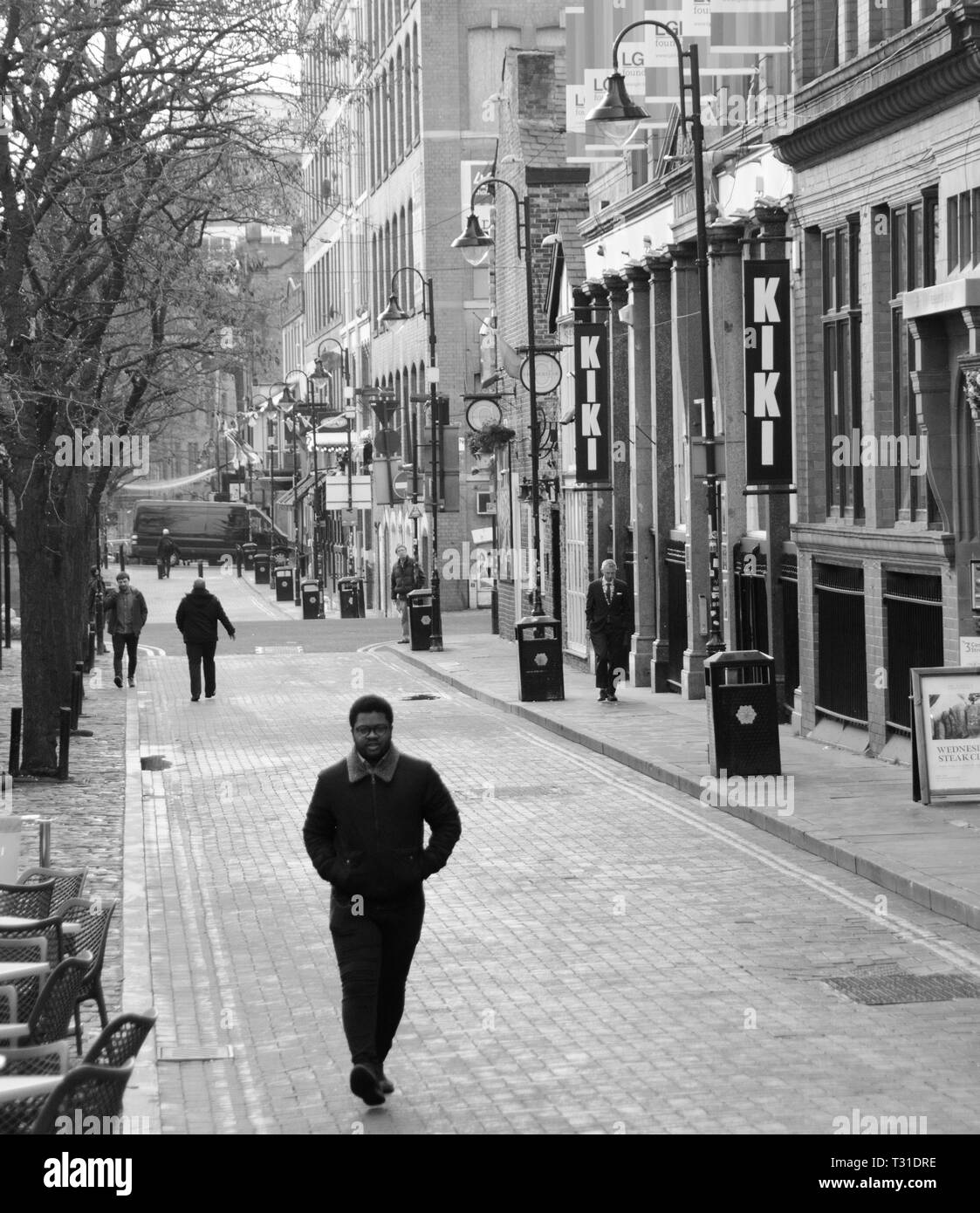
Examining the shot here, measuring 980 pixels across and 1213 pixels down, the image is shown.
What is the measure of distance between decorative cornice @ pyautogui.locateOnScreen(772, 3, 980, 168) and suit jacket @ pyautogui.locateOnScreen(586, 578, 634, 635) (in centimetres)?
706

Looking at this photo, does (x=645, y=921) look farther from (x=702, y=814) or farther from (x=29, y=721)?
(x=29, y=721)

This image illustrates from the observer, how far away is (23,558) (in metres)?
22.5

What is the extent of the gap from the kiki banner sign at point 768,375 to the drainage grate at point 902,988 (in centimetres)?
1258

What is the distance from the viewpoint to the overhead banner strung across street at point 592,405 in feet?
109

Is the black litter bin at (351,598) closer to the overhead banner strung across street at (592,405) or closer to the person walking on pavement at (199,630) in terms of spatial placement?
the person walking on pavement at (199,630)

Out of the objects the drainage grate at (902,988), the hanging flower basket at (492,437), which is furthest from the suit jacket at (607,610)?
the drainage grate at (902,988)

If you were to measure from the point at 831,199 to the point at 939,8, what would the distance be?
4.19m

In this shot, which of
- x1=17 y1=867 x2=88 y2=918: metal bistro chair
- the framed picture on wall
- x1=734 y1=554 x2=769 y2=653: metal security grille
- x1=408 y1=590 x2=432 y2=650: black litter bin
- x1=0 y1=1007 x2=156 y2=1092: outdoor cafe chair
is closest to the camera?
x1=0 y1=1007 x2=156 y2=1092: outdoor cafe chair

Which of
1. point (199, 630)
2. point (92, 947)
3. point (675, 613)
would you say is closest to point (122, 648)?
point (199, 630)

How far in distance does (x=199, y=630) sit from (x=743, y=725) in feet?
47.4

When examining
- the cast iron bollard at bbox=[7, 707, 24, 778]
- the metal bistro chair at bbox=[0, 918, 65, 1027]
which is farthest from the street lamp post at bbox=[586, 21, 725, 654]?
the metal bistro chair at bbox=[0, 918, 65, 1027]

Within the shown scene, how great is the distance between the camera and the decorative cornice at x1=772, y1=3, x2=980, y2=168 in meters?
18.2

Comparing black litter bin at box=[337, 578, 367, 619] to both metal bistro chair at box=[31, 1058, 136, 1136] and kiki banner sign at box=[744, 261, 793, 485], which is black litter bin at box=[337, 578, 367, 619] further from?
metal bistro chair at box=[31, 1058, 136, 1136]

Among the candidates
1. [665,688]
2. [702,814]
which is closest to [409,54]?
[665,688]
